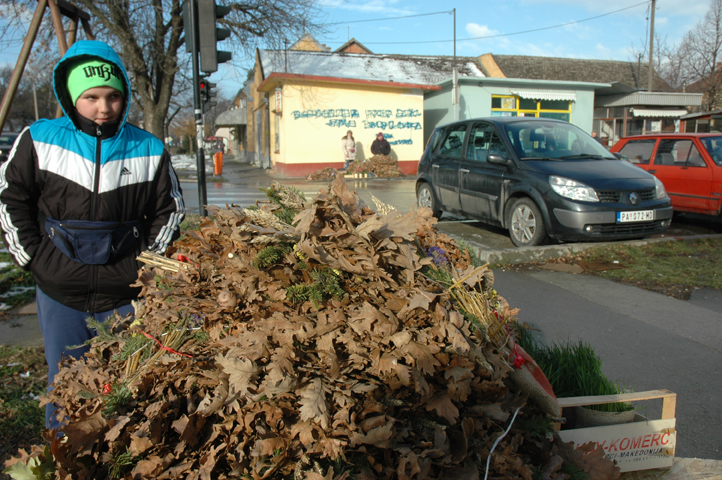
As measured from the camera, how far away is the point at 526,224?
722 centimetres

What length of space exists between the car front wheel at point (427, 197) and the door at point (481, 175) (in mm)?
961

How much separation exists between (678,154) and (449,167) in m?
4.46

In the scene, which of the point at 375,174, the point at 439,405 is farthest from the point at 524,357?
the point at 375,174

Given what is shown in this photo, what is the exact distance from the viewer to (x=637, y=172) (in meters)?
7.21

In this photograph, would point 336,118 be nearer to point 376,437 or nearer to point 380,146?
point 380,146

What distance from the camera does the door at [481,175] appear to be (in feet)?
25.4

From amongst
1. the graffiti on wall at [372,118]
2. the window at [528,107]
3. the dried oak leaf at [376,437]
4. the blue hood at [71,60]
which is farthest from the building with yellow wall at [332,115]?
the dried oak leaf at [376,437]

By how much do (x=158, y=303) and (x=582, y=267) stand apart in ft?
19.0

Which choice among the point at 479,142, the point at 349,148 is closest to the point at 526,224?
the point at 479,142

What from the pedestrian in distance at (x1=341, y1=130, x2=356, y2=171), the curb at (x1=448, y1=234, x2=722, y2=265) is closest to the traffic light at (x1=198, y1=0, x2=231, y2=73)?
the curb at (x1=448, y1=234, x2=722, y2=265)

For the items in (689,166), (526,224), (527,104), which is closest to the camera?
(526,224)

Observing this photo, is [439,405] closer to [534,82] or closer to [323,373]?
[323,373]

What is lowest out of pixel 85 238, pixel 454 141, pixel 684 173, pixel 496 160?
pixel 85 238

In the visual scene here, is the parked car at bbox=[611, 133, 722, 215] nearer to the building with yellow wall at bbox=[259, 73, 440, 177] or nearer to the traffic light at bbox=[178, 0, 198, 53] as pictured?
the traffic light at bbox=[178, 0, 198, 53]
